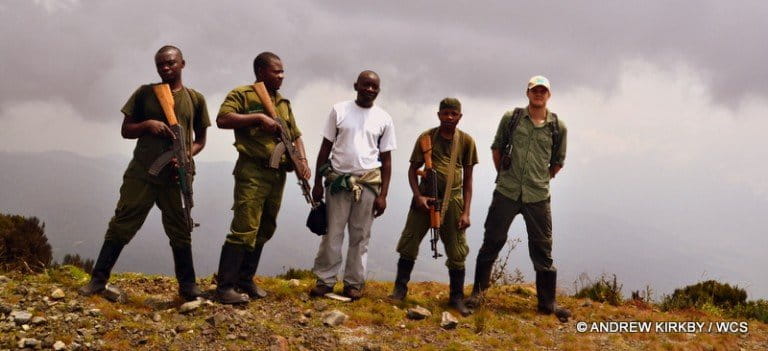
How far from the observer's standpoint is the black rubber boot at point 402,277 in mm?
7934

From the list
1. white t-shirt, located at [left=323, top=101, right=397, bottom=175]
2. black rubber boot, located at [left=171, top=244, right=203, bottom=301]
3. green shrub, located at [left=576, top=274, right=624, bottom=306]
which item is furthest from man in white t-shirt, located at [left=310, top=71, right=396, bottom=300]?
green shrub, located at [left=576, top=274, right=624, bottom=306]

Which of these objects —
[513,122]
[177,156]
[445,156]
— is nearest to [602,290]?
[513,122]

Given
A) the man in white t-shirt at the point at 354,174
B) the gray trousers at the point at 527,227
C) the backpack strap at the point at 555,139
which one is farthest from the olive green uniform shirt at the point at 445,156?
the backpack strap at the point at 555,139

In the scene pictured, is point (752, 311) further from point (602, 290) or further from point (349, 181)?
point (349, 181)

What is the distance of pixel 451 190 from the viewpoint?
297 inches

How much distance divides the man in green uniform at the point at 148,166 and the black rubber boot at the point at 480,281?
391 cm

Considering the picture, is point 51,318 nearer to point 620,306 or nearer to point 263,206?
point 263,206

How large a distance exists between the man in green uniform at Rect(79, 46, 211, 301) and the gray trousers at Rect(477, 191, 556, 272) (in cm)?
395

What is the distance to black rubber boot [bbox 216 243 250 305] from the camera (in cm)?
665

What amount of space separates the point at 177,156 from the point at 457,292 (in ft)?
13.4

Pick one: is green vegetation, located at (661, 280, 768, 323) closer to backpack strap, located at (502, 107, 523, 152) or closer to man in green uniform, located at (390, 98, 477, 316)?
backpack strap, located at (502, 107, 523, 152)

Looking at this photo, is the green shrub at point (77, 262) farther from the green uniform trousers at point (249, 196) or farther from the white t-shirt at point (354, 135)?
the white t-shirt at point (354, 135)

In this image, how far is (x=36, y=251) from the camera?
1078 centimetres

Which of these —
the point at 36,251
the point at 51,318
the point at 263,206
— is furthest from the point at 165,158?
the point at 36,251
